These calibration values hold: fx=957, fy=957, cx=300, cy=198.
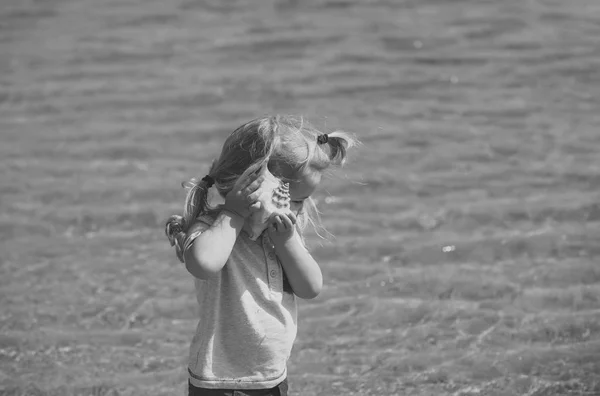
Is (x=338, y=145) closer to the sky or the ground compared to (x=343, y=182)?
closer to the sky

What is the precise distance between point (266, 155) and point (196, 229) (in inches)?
11.1

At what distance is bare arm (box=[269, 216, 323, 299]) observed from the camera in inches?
102

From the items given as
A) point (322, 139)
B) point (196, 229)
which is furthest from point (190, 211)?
point (322, 139)

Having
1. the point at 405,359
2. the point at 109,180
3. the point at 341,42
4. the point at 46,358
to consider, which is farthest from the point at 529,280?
the point at 341,42

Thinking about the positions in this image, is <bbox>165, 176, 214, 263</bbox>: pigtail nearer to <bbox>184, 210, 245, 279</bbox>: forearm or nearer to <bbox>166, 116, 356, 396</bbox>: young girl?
<bbox>166, 116, 356, 396</bbox>: young girl

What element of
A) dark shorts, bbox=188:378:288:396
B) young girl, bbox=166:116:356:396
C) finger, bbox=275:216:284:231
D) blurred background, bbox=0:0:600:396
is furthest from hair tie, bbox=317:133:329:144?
blurred background, bbox=0:0:600:396

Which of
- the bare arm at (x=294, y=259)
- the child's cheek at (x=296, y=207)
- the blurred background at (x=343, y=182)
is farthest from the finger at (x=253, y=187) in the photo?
the blurred background at (x=343, y=182)

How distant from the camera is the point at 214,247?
253 cm

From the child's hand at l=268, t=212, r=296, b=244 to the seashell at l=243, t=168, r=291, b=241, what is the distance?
0.01m

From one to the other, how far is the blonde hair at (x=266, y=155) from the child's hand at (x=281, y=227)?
119mm

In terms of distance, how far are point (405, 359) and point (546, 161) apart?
8.34 ft

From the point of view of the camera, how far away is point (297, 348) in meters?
4.32

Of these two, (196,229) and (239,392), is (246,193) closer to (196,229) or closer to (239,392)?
(196,229)

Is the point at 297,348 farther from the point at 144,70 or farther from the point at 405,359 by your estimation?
the point at 144,70
